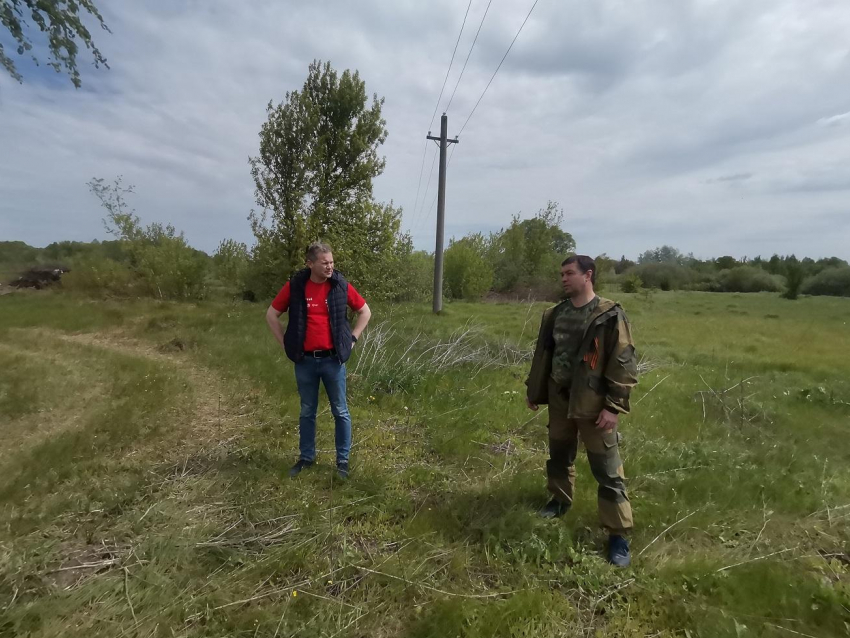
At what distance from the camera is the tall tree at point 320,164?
14.1 meters

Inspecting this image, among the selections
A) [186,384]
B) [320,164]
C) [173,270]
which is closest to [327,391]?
[186,384]

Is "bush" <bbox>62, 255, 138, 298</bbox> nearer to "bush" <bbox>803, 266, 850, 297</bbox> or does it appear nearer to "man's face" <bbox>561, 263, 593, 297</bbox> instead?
"man's face" <bbox>561, 263, 593, 297</bbox>

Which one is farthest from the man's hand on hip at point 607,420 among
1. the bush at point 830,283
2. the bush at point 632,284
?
the bush at point 830,283

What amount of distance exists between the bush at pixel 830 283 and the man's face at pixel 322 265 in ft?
143

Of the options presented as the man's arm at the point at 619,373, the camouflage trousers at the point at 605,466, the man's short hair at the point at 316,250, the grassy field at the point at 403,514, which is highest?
the man's short hair at the point at 316,250

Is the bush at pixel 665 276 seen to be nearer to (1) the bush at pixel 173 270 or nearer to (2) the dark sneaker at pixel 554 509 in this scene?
(1) the bush at pixel 173 270

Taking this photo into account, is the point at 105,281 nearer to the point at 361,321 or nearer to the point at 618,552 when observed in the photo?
the point at 361,321

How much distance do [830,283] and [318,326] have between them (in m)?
46.0

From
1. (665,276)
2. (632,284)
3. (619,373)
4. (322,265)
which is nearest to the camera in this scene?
(619,373)

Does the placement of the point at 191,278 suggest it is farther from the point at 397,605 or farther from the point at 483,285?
the point at 397,605

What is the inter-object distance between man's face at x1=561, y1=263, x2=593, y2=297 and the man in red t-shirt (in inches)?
70.6

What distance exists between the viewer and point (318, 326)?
12.6ft

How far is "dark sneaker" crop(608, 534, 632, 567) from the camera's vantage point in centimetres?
300

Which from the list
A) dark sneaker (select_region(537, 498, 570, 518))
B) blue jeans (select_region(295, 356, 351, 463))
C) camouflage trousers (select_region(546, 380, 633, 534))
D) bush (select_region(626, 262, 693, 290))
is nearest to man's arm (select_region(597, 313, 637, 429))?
camouflage trousers (select_region(546, 380, 633, 534))
